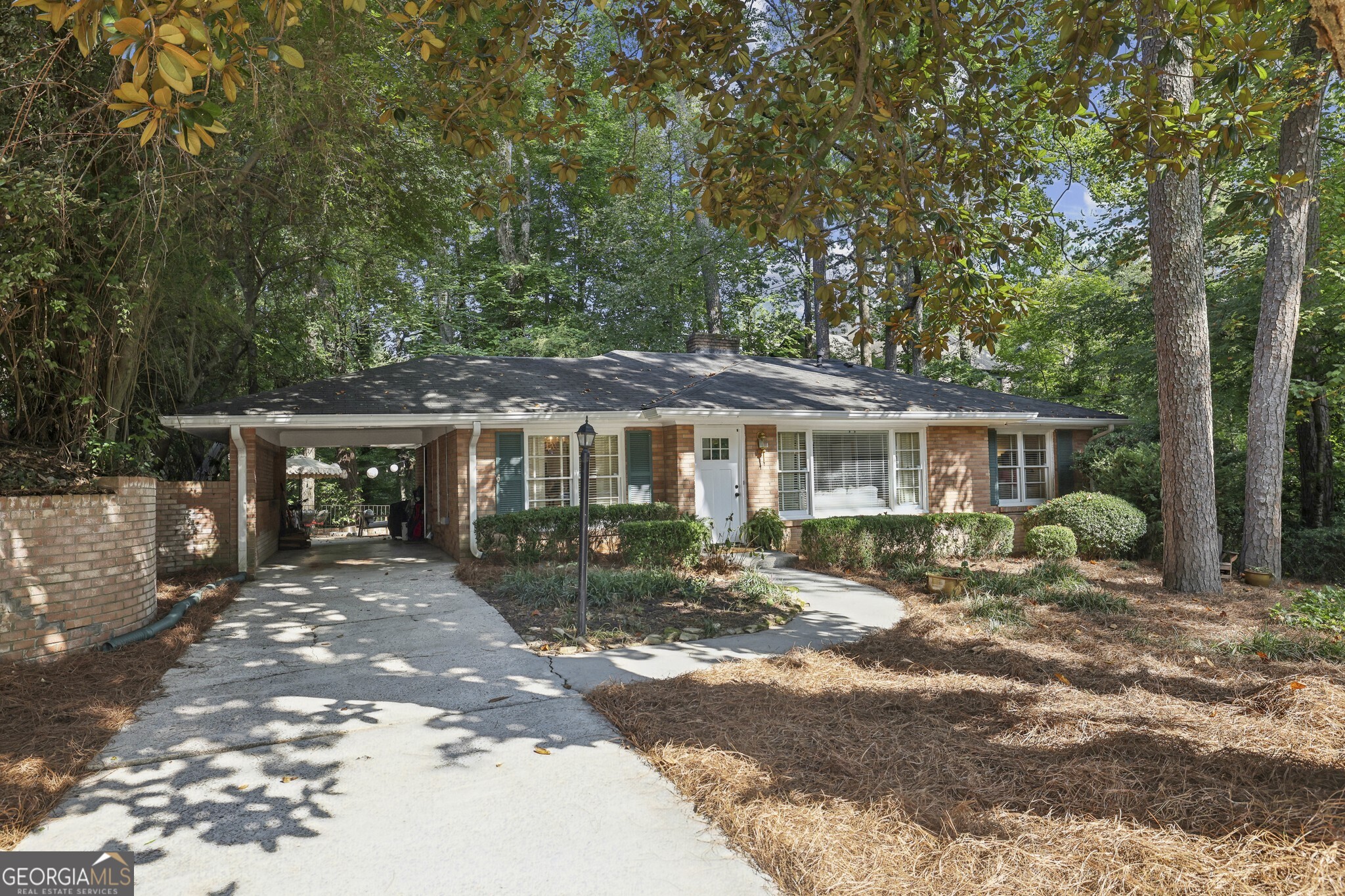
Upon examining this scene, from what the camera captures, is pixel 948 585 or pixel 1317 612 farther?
pixel 948 585

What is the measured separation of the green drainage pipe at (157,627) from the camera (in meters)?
6.38

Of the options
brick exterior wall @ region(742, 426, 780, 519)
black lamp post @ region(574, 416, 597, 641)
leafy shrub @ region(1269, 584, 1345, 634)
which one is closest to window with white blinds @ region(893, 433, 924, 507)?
brick exterior wall @ region(742, 426, 780, 519)

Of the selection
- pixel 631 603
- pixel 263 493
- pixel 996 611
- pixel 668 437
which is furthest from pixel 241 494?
pixel 996 611

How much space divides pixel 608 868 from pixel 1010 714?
9.39ft

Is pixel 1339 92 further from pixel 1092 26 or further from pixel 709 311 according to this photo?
pixel 709 311

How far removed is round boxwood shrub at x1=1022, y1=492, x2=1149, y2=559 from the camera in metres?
12.8

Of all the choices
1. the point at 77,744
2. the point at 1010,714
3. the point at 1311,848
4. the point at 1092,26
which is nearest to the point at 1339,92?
the point at 1092,26

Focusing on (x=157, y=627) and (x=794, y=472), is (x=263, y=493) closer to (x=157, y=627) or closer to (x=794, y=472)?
(x=157, y=627)

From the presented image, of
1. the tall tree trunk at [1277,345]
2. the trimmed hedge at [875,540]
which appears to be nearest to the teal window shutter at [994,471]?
the trimmed hedge at [875,540]

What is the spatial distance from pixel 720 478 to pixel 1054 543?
5.91 m

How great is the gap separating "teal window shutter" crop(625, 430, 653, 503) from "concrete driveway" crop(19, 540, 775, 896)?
6.97 meters

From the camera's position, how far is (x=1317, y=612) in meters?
7.03

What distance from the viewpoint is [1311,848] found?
8.96ft

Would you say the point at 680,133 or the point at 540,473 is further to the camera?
the point at 680,133
